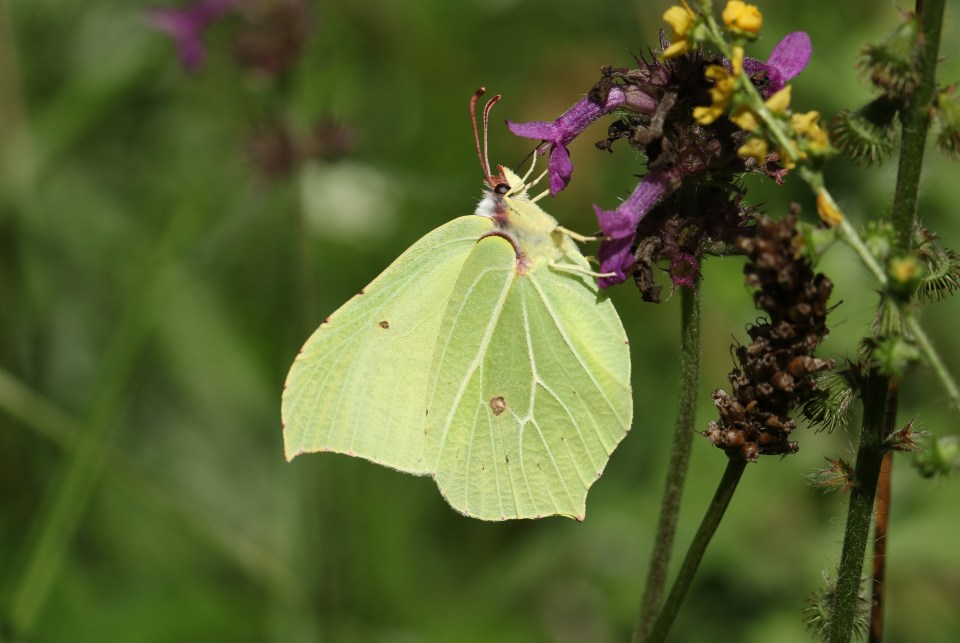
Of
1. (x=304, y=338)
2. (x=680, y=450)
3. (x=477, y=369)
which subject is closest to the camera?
(x=680, y=450)

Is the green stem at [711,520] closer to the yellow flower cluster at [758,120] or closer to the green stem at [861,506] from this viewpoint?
the green stem at [861,506]

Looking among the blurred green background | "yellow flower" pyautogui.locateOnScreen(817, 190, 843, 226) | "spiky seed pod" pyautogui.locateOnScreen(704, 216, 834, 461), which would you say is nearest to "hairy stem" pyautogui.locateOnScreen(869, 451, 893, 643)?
"spiky seed pod" pyautogui.locateOnScreen(704, 216, 834, 461)

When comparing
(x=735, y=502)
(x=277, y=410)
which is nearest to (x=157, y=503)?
(x=277, y=410)

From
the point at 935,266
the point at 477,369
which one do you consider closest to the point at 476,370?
the point at 477,369

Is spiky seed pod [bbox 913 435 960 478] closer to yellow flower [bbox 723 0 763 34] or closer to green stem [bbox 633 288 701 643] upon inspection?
green stem [bbox 633 288 701 643]

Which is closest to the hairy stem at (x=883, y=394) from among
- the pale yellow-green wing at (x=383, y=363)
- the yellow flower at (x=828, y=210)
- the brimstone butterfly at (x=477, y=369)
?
the yellow flower at (x=828, y=210)

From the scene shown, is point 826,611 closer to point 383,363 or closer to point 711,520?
point 711,520

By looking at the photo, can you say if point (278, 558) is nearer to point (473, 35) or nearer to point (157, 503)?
point (157, 503)
